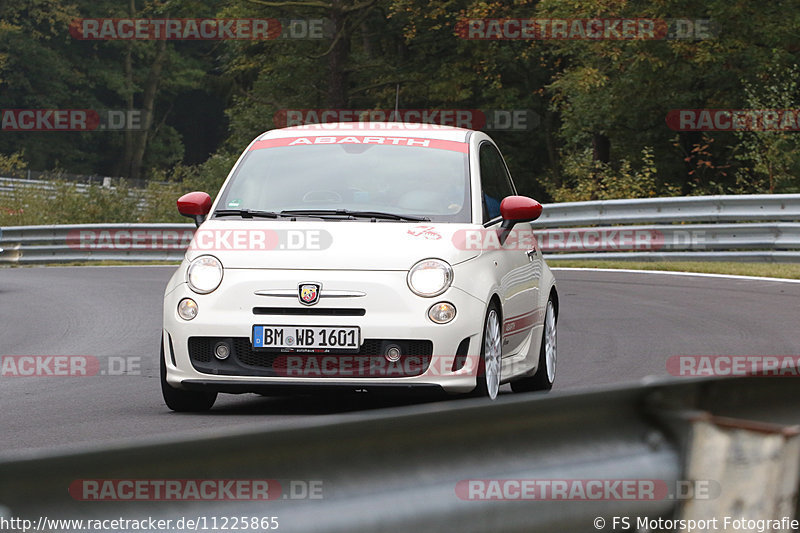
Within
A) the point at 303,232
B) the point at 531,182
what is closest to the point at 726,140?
the point at 531,182

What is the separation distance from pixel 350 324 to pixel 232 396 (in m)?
2.03

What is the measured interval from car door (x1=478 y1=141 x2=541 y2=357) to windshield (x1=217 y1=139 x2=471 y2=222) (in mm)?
265

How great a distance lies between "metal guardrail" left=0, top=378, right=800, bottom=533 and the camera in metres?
2.28

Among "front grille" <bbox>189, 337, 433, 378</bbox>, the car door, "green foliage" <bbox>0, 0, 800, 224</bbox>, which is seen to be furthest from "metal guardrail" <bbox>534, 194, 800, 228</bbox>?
"front grille" <bbox>189, 337, 433, 378</bbox>

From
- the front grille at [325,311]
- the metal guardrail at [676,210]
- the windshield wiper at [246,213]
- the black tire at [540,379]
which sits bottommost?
the black tire at [540,379]

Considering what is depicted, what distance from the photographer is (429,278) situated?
23.7 feet

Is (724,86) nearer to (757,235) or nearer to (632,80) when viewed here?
(632,80)

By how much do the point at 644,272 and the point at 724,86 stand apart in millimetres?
13266

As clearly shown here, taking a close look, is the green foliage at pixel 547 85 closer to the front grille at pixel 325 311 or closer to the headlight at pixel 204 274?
the headlight at pixel 204 274

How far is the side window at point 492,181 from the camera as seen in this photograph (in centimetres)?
834

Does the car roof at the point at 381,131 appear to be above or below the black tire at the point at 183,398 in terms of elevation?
above

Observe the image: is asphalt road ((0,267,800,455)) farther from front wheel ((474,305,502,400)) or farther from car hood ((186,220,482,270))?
car hood ((186,220,482,270))

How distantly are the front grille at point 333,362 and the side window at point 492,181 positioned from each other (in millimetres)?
1292

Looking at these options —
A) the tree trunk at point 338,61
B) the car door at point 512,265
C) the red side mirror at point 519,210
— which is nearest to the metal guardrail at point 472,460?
the car door at point 512,265
